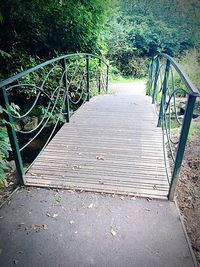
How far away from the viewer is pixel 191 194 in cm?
233

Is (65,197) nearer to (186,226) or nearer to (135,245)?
(135,245)

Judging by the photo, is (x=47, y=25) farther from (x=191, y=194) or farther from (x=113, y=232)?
(x=113, y=232)

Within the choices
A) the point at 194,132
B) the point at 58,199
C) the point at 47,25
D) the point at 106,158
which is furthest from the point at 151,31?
the point at 58,199

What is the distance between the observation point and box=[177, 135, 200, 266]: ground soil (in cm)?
184

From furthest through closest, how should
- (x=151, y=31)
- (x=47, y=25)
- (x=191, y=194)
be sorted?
(x=151, y=31)
(x=47, y=25)
(x=191, y=194)

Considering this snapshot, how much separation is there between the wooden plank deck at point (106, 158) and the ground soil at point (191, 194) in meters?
0.25

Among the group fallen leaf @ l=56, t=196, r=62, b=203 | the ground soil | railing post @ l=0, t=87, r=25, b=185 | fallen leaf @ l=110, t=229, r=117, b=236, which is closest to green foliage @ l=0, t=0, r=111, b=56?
railing post @ l=0, t=87, r=25, b=185

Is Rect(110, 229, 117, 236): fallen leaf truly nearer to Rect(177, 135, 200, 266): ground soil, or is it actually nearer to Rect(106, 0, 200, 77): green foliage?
Rect(177, 135, 200, 266): ground soil

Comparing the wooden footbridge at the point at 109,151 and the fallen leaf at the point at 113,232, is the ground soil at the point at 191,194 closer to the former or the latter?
the wooden footbridge at the point at 109,151

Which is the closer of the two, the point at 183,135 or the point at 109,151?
the point at 183,135

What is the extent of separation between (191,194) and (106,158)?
1.04 m

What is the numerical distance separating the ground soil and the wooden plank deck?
0.25 meters

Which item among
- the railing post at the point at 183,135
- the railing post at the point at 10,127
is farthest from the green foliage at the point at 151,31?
the railing post at the point at 183,135

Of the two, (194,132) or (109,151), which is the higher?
(109,151)
